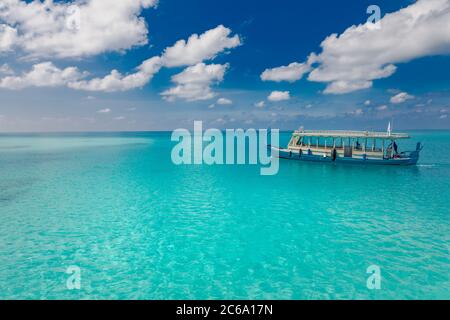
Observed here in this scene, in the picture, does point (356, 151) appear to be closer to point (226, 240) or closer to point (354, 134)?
point (354, 134)

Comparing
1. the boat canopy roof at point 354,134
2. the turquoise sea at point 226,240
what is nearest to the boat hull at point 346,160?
the boat canopy roof at point 354,134

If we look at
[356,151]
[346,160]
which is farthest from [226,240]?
[356,151]

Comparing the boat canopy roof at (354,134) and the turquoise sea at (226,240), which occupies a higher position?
the boat canopy roof at (354,134)

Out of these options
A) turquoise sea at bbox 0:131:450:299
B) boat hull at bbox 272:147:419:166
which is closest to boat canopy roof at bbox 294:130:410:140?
boat hull at bbox 272:147:419:166

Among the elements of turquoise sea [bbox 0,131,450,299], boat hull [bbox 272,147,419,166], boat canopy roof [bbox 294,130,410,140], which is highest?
boat canopy roof [bbox 294,130,410,140]

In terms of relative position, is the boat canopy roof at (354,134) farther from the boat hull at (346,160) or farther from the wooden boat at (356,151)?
the boat hull at (346,160)

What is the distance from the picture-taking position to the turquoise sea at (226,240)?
1345 cm

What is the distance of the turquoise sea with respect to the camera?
13.5 m

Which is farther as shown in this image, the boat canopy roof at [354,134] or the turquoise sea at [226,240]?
the boat canopy roof at [354,134]

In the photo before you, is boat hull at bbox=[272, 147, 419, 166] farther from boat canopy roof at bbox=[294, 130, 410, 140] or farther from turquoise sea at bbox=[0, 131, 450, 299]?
turquoise sea at bbox=[0, 131, 450, 299]

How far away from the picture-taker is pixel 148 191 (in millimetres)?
32750
